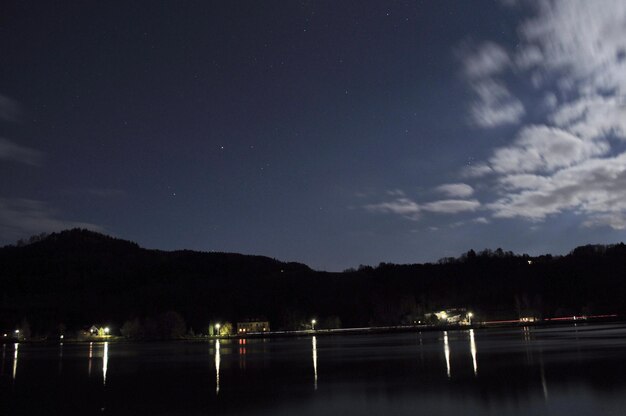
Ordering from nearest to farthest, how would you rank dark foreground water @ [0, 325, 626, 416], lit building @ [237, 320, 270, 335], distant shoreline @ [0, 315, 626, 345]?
1. dark foreground water @ [0, 325, 626, 416]
2. distant shoreline @ [0, 315, 626, 345]
3. lit building @ [237, 320, 270, 335]

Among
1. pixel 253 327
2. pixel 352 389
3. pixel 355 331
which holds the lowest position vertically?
pixel 352 389

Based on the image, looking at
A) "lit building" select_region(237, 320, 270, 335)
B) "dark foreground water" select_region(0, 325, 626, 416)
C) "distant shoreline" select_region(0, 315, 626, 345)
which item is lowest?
"dark foreground water" select_region(0, 325, 626, 416)

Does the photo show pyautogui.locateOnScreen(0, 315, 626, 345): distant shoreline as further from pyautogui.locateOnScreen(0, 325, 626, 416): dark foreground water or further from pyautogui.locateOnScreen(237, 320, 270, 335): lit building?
pyautogui.locateOnScreen(0, 325, 626, 416): dark foreground water

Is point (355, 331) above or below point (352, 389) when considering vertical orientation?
above

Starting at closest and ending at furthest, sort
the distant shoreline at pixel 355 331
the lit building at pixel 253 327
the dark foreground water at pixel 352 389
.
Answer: the dark foreground water at pixel 352 389, the distant shoreline at pixel 355 331, the lit building at pixel 253 327

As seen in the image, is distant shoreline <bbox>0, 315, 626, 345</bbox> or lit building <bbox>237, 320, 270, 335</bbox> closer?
distant shoreline <bbox>0, 315, 626, 345</bbox>

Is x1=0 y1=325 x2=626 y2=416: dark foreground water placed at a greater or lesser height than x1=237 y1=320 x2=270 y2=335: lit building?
lesser

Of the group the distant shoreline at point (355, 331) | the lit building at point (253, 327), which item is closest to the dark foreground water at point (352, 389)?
the distant shoreline at point (355, 331)

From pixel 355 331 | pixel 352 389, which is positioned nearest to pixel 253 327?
pixel 355 331

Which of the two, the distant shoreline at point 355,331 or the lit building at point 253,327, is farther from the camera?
the lit building at point 253,327

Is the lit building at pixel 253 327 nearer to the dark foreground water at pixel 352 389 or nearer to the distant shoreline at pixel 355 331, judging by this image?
the distant shoreline at pixel 355 331

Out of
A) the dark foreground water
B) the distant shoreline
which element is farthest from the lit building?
the dark foreground water

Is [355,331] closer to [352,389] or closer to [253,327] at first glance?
[253,327]

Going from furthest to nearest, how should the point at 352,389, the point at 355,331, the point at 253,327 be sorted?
the point at 253,327 → the point at 355,331 → the point at 352,389
